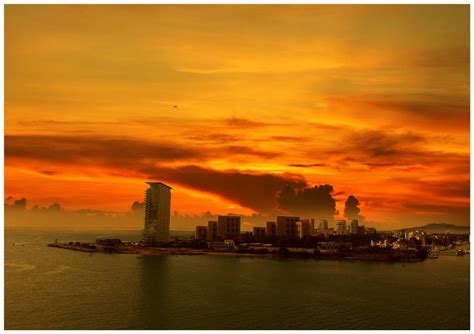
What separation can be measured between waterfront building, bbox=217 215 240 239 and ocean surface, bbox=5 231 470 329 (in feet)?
8.53

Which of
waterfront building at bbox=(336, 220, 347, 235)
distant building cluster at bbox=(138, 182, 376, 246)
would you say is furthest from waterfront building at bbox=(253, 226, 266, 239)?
waterfront building at bbox=(336, 220, 347, 235)

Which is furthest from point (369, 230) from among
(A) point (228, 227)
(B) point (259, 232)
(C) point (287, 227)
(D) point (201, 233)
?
(D) point (201, 233)

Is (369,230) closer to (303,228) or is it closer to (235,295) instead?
(303,228)

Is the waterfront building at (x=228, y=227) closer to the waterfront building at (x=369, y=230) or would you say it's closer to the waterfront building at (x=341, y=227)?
the waterfront building at (x=341, y=227)

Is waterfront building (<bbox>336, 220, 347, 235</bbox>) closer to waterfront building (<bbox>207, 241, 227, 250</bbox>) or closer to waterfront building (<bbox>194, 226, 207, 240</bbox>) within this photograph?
waterfront building (<bbox>207, 241, 227, 250</bbox>)

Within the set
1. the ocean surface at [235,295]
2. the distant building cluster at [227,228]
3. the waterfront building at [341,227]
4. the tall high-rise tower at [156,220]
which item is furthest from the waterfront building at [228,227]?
the waterfront building at [341,227]

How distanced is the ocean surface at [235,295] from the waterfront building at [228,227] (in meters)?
2.60

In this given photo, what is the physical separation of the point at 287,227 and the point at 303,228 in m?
0.54

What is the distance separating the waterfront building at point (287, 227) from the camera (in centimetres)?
1412

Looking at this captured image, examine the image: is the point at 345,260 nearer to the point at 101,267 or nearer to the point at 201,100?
the point at 101,267

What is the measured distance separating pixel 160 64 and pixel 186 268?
621cm

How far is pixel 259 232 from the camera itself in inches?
577

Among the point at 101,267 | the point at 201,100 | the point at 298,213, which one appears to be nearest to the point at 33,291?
the point at 101,267

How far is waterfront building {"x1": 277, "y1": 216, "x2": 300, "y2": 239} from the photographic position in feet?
46.3
